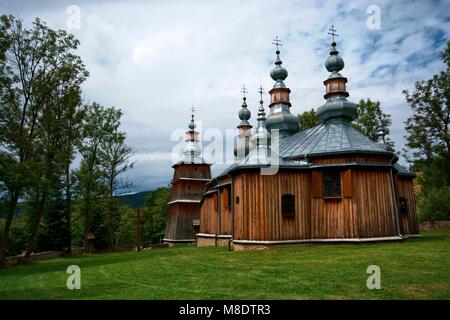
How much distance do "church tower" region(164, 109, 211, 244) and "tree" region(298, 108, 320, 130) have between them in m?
11.7

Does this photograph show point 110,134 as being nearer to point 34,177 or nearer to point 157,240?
point 34,177

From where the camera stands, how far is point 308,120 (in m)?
38.8

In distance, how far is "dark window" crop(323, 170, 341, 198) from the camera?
16.9 meters

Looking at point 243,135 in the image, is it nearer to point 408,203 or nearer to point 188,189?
point 188,189

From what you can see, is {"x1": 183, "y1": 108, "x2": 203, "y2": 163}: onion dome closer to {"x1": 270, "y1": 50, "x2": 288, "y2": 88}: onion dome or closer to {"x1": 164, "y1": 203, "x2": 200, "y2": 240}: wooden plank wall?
{"x1": 164, "y1": 203, "x2": 200, "y2": 240}: wooden plank wall

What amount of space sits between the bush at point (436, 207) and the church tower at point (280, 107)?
1299 centimetres

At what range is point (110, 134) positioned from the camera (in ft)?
100

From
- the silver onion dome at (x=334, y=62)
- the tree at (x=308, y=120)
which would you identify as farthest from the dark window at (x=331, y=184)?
the tree at (x=308, y=120)

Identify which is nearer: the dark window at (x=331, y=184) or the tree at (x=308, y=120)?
the dark window at (x=331, y=184)

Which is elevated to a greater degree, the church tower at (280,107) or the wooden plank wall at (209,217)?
the church tower at (280,107)

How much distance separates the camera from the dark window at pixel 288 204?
1661cm

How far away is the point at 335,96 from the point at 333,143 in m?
4.78

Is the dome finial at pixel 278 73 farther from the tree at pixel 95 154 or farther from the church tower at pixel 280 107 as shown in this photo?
the tree at pixel 95 154
